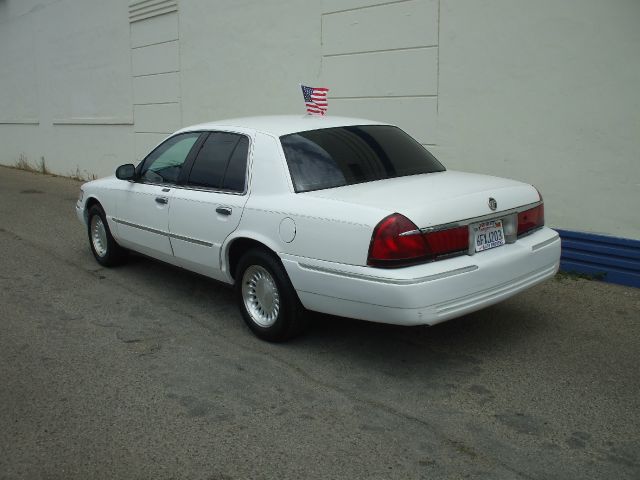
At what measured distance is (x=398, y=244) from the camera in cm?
387

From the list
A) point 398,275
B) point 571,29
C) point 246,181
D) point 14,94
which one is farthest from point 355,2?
point 14,94

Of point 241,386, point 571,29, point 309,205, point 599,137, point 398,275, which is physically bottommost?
point 241,386

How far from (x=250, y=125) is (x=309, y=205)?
4.05ft

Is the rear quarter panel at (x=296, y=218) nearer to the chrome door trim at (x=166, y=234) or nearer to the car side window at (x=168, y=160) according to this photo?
the chrome door trim at (x=166, y=234)

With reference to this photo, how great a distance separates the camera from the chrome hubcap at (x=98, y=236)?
698 cm

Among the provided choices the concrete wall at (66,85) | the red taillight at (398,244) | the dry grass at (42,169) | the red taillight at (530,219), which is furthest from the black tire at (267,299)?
the dry grass at (42,169)

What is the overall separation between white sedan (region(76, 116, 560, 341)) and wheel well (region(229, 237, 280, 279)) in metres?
0.01

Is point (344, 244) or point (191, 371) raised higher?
point (344, 244)

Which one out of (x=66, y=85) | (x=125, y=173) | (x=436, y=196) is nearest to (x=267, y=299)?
(x=436, y=196)

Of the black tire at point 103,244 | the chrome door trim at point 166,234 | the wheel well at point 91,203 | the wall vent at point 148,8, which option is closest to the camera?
the chrome door trim at point 166,234

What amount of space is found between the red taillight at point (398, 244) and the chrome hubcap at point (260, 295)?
96cm

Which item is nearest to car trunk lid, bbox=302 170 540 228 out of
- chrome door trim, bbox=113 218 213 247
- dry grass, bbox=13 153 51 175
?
chrome door trim, bbox=113 218 213 247

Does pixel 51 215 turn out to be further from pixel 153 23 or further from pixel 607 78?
pixel 607 78

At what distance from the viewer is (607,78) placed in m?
6.00
